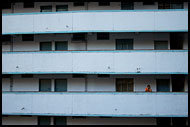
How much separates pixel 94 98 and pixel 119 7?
23.9 ft

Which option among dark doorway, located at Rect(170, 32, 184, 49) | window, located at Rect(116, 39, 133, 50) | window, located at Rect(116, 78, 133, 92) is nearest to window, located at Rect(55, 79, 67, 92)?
window, located at Rect(116, 78, 133, 92)

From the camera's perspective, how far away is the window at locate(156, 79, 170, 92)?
16.2 m

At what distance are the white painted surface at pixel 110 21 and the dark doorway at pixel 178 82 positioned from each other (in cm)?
370

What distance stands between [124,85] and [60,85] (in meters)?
4.95

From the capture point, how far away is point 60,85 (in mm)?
16781

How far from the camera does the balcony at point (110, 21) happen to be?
1516 centimetres

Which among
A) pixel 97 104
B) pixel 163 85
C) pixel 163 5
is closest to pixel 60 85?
pixel 97 104

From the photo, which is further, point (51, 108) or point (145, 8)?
point (145, 8)

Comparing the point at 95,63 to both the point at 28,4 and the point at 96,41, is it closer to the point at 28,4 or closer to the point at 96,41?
the point at 96,41

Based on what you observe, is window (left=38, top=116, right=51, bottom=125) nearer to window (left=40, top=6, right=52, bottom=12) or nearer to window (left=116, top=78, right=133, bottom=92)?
window (left=116, top=78, right=133, bottom=92)

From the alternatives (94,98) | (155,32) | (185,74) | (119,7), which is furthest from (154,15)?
(94,98)

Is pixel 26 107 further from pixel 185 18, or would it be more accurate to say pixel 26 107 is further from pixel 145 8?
pixel 185 18

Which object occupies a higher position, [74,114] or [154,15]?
[154,15]

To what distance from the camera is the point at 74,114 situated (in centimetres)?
1509
